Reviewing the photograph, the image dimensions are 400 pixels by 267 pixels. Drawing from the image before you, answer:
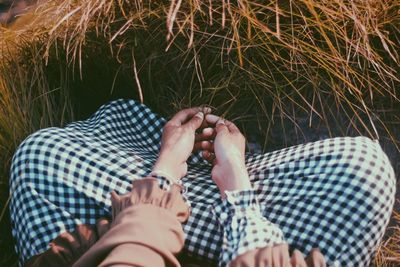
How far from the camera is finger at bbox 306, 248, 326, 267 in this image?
1.20 meters

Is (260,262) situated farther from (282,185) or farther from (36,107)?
(36,107)

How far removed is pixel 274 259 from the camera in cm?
116

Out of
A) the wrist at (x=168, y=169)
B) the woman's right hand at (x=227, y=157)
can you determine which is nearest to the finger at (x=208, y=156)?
the woman's right hand at (x=227, y=157)

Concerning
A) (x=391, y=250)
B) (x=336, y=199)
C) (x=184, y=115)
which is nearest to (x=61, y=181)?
(x=184, y=115)

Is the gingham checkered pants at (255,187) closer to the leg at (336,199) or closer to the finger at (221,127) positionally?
the leg at (336,199)

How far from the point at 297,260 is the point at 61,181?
56 centimetres

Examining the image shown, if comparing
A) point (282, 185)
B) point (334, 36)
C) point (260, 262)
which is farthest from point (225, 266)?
point (334, 36)

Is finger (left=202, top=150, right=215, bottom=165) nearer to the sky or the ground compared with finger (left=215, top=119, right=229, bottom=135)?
nearer to the ground

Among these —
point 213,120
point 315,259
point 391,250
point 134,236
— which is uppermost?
point 213,120

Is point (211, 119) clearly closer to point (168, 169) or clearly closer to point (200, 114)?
point (200, 114)

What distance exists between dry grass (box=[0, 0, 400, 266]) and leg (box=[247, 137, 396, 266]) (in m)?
0.19

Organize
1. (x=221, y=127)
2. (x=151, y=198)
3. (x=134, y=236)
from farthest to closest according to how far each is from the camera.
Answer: (x=221, y=127)
(x=151, y=198)
(x=134, y=236)

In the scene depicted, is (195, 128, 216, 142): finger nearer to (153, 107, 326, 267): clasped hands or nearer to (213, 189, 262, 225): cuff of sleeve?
(153, 107, 326, 267): clasped hands

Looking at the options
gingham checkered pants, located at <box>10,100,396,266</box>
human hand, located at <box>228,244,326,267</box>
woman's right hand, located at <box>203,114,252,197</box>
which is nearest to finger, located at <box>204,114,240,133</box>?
woman's right hand, located at <box>203,114,252,197</box>
